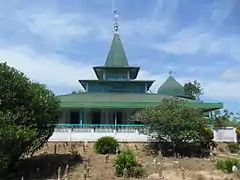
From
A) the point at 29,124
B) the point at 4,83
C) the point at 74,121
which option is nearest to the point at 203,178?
the point at 29,124

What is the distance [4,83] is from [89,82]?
20.4 metres

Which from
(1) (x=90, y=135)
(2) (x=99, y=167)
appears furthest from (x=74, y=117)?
(2) (x=99, y=167)

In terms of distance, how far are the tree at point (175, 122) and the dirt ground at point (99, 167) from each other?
161 cm

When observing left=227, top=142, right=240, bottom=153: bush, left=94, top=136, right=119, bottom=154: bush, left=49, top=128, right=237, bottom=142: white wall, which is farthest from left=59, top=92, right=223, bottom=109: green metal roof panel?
left=94, top=136, right=119, bottom=154: bush

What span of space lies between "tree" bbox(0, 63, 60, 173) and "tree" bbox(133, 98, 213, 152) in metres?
6.84

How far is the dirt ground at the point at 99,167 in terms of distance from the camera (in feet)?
69.8

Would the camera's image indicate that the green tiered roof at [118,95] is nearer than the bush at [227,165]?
No

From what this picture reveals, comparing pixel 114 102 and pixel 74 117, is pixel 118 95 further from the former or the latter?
pixel 74 117

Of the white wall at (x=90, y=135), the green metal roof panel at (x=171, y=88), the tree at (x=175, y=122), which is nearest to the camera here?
the tree at (x=175, y=122)

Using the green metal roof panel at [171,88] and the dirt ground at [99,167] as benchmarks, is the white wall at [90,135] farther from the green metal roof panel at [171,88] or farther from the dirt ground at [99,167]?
the green metal roof panel at [171,88]

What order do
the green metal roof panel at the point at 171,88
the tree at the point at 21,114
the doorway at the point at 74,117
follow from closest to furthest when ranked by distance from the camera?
the tree at the point at 21,114, the doorway at the point at 74,117, the green metal roof panel at the point at 171,88

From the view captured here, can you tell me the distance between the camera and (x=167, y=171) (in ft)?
72.5

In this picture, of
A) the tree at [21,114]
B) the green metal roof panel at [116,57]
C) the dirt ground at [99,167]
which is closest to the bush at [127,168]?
the dirt ground at [99,167]

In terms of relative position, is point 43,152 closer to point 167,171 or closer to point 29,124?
point 29,124
